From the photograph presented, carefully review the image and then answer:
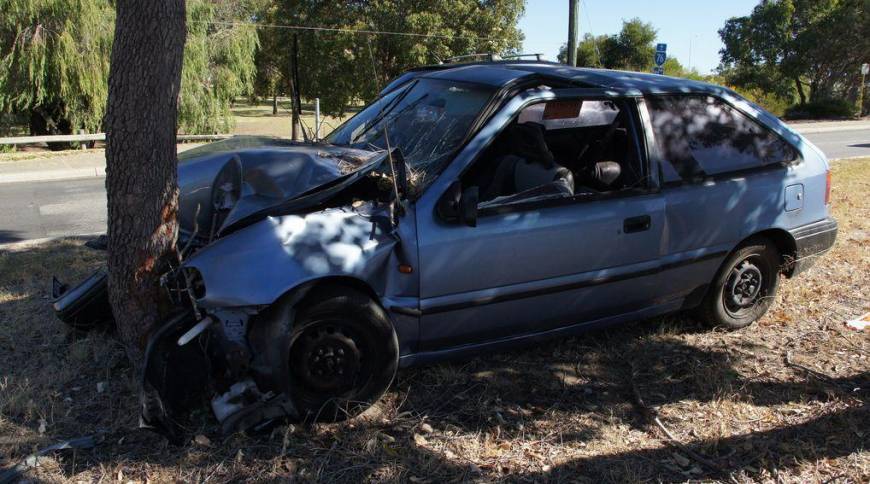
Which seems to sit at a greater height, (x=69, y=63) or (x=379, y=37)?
(x=379, y=37)

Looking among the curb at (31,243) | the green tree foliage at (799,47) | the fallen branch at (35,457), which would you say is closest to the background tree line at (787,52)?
the green tree foliage at (799,47)

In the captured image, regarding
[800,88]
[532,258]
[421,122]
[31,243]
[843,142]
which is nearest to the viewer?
[532,258]

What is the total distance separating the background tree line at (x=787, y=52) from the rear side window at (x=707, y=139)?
30829mm

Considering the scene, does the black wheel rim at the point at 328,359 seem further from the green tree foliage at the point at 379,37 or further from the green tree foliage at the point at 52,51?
the green tree foliage at the point at 52,51

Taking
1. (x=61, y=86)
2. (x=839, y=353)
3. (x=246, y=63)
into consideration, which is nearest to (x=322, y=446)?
(x=839, y=353)

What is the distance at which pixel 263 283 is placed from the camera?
3.28 metres

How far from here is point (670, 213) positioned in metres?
4.35

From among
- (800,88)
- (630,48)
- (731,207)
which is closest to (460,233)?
(731,207)

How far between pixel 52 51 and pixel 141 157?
18.7 meters

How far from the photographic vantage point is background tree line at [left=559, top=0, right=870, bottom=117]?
3531 centimetres

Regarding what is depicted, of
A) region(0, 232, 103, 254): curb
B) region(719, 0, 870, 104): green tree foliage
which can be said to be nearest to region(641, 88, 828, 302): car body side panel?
region(0, 232, 103, 254): curb

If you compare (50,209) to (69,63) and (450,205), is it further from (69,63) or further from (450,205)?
(69,63)

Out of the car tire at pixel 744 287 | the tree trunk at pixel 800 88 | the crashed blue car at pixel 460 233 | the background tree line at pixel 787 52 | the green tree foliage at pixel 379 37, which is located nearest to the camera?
the crashed blue car at pixel 460 233

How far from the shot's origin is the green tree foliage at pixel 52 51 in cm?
1905
